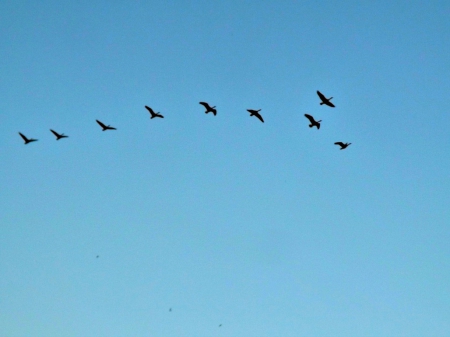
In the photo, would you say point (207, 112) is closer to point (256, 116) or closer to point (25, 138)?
point (256, 116)

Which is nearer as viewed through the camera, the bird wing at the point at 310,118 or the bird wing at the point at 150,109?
the bird wing at the point at 310,118

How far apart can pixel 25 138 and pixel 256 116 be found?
30.2 meters

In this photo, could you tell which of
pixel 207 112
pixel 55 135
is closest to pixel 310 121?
pixel 207 112

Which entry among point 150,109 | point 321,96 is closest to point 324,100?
point 321,96

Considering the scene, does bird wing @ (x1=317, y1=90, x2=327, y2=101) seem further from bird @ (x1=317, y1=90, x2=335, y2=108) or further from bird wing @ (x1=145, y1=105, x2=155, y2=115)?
bird wing @ (x1=145, y1=105, x2=155, y2=115)

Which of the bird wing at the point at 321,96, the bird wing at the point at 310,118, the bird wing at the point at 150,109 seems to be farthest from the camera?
the bird wing at the point at 150,109

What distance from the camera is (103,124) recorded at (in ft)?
242

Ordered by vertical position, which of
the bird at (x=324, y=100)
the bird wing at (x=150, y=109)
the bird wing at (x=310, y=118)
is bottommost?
the bird wing at (x=150, y=109)

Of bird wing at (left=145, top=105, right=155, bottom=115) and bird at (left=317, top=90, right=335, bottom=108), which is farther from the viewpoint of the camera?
bird wing at (left=145, top=105, right=155, bottom=115)

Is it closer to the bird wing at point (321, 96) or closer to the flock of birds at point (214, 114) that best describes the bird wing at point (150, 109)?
the flock of birds at point (214, 114)

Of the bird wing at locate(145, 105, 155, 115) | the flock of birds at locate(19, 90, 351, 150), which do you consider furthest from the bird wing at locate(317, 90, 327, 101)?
the bird wing at locate(145, 105, 155, 115)

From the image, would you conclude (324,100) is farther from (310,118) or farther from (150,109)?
(150,109)

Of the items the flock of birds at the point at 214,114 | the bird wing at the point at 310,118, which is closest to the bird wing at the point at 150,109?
the flock of birds at the point at 214,114

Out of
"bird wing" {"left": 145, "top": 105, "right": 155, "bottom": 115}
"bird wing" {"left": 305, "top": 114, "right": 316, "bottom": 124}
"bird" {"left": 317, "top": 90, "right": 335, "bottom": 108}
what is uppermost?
"bird" {"left": 317, "top": 90, "right": 335, "bottom": 108}
